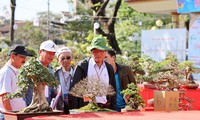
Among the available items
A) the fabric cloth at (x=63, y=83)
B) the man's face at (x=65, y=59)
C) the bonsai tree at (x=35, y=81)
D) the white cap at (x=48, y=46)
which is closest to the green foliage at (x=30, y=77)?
the bonsai tree at (x=35, y=81)

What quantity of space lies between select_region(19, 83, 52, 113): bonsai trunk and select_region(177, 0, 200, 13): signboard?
826 centimetres

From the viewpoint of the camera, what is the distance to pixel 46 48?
4070mm

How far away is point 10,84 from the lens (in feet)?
12.2

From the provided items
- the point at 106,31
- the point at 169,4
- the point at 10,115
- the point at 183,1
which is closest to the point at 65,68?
the point at 10,115

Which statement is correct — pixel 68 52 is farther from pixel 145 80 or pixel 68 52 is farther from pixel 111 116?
pixel 145 80

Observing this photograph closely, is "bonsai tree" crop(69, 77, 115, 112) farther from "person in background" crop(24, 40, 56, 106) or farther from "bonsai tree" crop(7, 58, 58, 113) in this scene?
"person in background" crop(24, 40, 56, 106)

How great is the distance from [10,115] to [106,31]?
1404 centimetres

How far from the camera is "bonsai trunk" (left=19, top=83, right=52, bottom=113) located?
3.12 m

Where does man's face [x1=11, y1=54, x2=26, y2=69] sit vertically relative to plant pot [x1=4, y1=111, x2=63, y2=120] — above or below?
above

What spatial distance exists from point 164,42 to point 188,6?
108 centimetres

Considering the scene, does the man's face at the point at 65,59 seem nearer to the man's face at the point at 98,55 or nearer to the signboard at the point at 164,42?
the man's face at the point at 98,55

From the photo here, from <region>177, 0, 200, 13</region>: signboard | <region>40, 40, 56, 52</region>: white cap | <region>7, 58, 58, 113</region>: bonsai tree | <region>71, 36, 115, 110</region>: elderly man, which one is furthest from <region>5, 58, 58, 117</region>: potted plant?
<region>177, 0, 200, 13</region>: signboard

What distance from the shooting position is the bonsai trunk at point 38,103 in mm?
3115

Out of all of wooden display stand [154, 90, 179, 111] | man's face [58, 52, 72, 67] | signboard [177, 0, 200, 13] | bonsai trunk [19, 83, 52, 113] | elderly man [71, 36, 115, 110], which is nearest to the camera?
bonsai trunk [19, 83, 52, 113]
